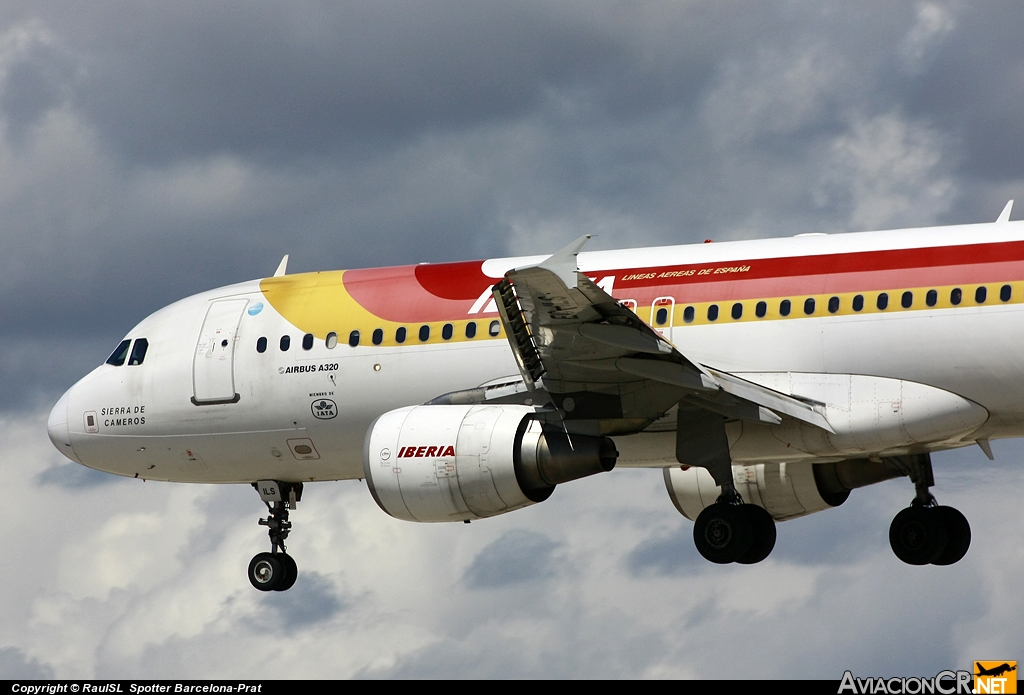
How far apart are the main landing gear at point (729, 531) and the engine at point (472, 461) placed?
87.7 inches

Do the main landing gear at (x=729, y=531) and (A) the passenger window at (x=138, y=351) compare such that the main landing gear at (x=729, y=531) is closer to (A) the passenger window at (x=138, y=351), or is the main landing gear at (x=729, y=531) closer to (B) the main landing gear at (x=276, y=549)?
(B) the main landing gear at (x=276, y=549)

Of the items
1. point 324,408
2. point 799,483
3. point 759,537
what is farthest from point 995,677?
point 324,408

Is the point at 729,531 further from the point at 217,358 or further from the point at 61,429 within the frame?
the point at 61,429

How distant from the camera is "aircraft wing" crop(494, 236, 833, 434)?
17984mm

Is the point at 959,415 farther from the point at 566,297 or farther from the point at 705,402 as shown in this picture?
the point at 566,297

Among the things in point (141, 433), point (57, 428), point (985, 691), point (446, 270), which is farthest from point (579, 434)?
point (57, 428)

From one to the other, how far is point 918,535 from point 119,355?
13.4 metres

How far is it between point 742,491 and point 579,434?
6.10m

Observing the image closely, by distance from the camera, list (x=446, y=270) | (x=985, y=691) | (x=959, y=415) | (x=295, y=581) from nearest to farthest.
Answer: (x=985, y=691), (x=959, y=415), (x=446, y=270), (x=295, y=581)

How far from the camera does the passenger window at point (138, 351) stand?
24.4 metres

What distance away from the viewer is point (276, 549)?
24609 millimetres

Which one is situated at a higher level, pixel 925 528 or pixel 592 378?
pixel 592 378

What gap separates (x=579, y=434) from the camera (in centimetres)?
1995

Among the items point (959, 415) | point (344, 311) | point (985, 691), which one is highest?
point (344, 311)
